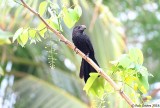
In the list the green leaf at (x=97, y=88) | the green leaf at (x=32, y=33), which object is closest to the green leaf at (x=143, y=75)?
the green leaf at (x=97, y=88)

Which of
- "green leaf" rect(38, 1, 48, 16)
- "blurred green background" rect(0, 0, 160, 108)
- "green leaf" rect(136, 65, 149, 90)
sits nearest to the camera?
"green leaf" rect(136, 65, 149, 90)

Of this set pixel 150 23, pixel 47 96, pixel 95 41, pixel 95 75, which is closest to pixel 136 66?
pixel 95 75

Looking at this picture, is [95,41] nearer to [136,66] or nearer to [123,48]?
[123,48]

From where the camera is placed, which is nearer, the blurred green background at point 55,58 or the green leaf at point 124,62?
the green leaf at point 124,62

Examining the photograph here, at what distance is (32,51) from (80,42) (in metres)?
1.98

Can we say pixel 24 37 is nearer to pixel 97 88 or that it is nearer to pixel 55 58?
pixel 97 88

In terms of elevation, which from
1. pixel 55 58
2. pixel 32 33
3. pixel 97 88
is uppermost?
pixel 55 58

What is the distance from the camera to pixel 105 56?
2.46 m

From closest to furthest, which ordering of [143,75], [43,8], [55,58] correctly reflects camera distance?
1. [143,75]
2. [43,8]
3. [55,58]

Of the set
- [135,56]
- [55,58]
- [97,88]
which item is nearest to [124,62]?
[135,56]

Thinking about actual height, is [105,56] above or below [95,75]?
above

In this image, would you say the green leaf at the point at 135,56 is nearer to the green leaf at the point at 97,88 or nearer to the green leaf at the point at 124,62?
the green leaf at the point at 124,62

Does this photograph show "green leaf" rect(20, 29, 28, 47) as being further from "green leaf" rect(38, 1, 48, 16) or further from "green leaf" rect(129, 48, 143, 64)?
"green leaf" rect(129, 48, 143, 64)

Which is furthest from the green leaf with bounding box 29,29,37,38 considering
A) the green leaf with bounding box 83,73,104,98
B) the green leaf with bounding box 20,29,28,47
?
the green leaf with bounding box 83,73,104,98
